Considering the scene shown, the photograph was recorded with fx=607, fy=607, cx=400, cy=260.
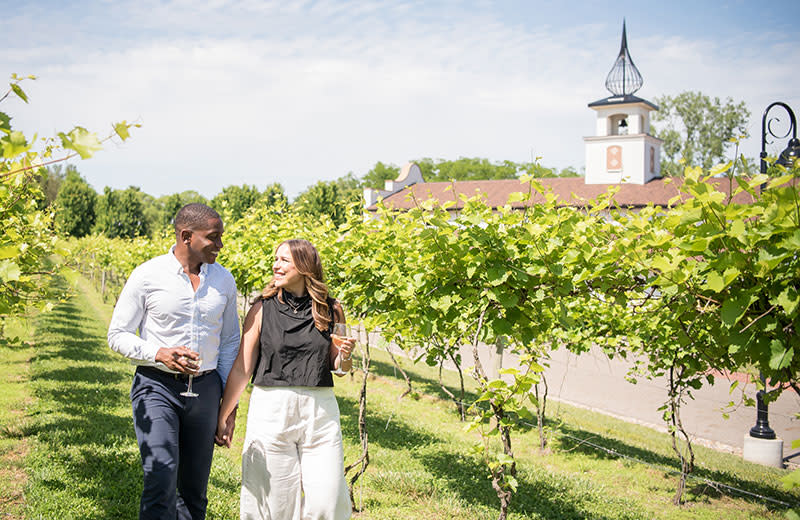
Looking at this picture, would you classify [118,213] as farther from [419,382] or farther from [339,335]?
[339,335]

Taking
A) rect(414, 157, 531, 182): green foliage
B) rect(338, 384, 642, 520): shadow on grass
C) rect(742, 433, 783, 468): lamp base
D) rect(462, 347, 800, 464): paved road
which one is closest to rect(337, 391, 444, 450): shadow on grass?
rect(338, 384, 642, 520): shadow on grass

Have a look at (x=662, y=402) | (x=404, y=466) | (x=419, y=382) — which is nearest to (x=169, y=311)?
(x=404, y=466)

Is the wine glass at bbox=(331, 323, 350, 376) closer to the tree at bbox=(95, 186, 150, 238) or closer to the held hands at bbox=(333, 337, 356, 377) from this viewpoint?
the held hands at bbox=(333, 337, 356, 377)

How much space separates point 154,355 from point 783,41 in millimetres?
62297

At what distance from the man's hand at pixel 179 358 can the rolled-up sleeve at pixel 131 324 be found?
6 centimetres

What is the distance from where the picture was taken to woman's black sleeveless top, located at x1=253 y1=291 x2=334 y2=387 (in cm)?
287

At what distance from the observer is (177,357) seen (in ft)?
8.65

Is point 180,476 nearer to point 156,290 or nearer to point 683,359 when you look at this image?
point 156,290

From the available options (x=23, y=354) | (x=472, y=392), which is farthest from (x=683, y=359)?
(x=23, y=354)

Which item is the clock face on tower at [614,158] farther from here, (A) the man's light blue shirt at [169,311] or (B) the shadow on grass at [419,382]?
(A) the man's light blue shirt at [169,311]

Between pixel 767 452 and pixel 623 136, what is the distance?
34154 mm

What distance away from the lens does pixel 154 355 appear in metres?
2.69

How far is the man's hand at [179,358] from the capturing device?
8.65 feet

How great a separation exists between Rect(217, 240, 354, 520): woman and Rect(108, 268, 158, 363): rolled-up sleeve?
0.47m
